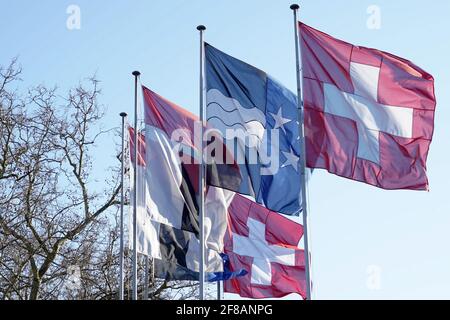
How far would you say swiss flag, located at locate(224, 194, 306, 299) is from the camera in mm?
21219

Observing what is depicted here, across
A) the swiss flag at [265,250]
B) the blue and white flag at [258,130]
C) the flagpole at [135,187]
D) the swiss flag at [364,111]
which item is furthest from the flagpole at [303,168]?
the swiss flag at [265,250]

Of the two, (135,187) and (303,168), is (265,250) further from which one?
(303,168)

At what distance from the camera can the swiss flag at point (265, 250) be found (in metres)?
21.2

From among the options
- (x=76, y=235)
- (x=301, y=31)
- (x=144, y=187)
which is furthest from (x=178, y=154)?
(x=76, y=235)

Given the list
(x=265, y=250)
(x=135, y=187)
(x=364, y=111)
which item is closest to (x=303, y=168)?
(x=364, y=111)

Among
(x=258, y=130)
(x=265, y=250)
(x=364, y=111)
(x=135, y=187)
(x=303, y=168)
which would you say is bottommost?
(x=265, y=250)

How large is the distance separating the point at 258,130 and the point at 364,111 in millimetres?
2255

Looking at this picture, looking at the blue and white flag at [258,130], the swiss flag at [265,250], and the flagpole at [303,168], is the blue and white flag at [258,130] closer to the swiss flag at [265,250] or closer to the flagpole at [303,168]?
the flagpole at [303,168]

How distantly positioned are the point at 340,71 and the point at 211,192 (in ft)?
13.3

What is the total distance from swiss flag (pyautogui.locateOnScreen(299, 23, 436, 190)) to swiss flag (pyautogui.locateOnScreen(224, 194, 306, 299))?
479 centimetres

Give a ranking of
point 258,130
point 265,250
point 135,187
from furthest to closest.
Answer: point 265,250, point 135,187, point 258,130

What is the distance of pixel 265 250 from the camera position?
2156cm

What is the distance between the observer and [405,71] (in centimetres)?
1723

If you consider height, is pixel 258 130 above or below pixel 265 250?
above
